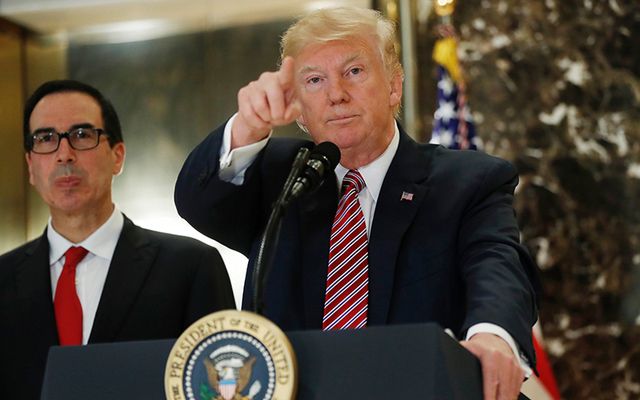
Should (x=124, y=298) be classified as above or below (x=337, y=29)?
below

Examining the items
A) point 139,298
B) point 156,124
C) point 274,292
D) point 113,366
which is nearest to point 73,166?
point 139,298

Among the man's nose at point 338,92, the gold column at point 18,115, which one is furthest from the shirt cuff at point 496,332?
the gold column at point 18,115

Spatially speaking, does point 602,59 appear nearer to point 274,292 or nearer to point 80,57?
point 80,57

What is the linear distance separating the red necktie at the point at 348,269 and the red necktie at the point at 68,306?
1.18 metres

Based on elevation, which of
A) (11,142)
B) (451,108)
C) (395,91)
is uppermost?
(395,91)

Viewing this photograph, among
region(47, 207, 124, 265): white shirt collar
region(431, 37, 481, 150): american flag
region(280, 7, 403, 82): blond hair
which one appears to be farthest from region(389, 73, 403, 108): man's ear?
region(431, 37, 481, 150): american flag

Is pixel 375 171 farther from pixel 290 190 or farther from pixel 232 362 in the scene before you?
pixel 232 362

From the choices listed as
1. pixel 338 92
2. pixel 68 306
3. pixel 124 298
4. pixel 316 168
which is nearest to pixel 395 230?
pixel 338 92

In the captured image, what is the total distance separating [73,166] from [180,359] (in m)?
2.03

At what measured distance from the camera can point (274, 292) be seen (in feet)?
8.21

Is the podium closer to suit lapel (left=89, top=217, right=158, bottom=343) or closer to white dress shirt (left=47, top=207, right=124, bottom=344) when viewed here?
suit lapel (left=89, top=217, right=158, bottom=343)

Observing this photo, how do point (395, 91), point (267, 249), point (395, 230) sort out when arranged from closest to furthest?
point (267, 249), point (395, 230), point (395, 91)

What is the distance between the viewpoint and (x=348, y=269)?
2482mm

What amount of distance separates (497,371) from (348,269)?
1.99 ft
